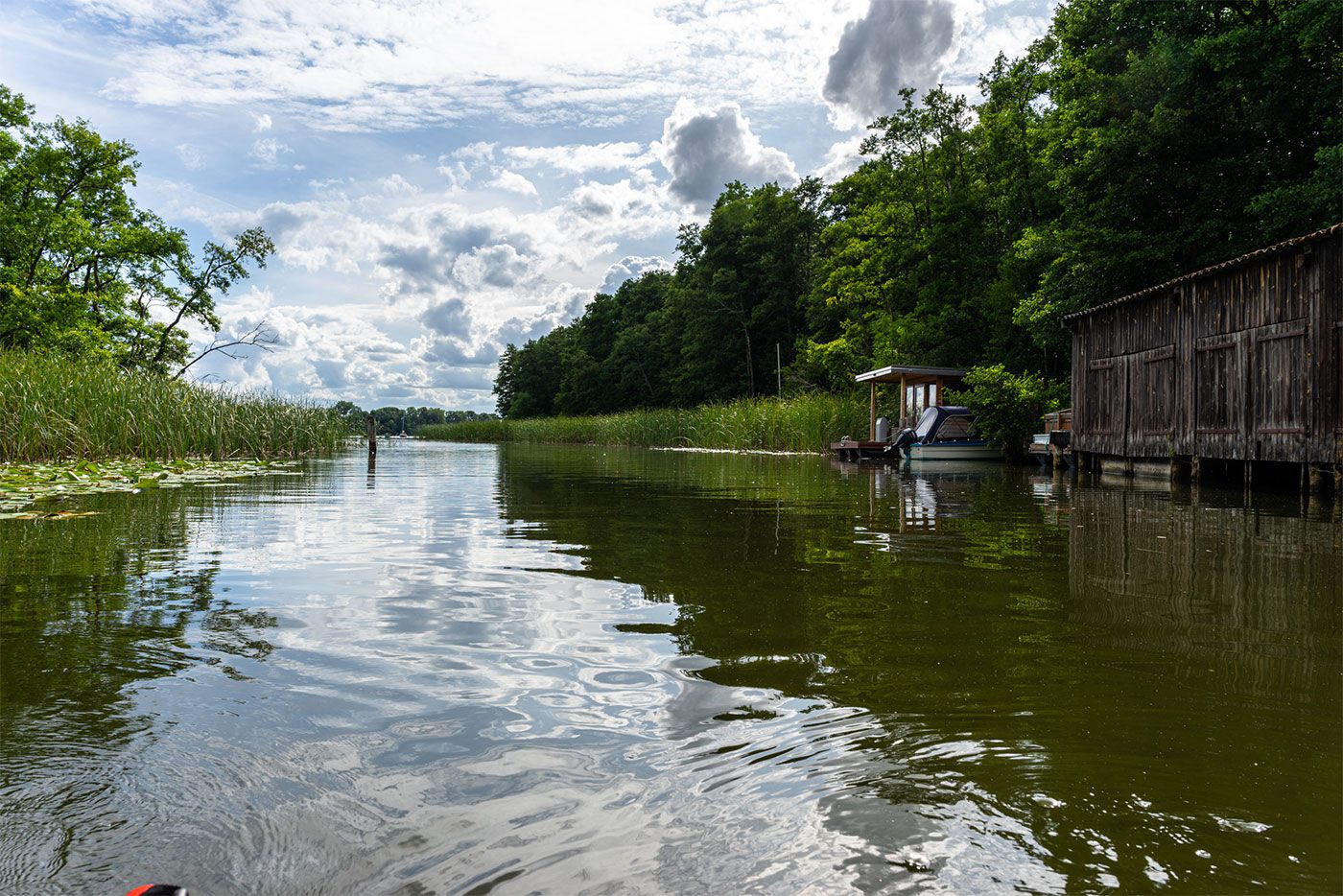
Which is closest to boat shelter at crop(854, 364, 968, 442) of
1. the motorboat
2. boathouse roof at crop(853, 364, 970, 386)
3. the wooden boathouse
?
boathouse roof at crop(853, 364, 970, 386)

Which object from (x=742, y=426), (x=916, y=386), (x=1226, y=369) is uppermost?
(x=916, y=386)

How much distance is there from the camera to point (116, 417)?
16250mm

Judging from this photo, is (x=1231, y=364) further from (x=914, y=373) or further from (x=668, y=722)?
(x=668, y=722)

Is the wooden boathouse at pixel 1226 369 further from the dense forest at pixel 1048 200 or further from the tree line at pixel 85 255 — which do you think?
the tree line at pixel 85 255

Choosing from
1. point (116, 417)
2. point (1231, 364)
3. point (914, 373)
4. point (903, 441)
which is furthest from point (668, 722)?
point (914, 373)

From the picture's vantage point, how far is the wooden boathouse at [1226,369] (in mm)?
12289

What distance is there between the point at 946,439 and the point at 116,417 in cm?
1880

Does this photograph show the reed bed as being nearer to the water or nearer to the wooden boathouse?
the water

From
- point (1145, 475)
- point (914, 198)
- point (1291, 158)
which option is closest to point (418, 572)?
point (1145, 475)

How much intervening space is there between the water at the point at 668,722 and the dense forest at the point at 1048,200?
17656 mm

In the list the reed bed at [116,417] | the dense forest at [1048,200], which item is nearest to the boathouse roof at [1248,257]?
the dense forest at [1048,200]

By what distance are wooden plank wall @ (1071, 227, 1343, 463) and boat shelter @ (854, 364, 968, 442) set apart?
6422 mm

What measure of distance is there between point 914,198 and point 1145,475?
63.0 ft

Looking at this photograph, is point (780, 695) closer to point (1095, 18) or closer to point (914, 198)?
point (1095, 18)
